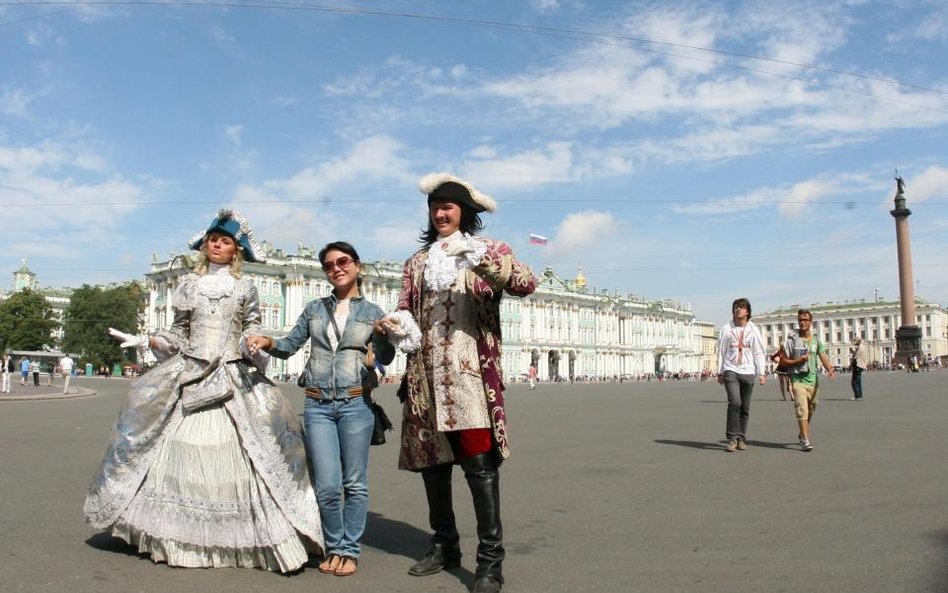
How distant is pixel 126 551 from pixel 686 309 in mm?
143045

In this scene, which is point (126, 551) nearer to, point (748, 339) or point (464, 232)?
point (464, 232)

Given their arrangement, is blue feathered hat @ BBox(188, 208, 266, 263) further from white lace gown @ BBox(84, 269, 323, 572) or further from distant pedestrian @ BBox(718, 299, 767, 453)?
distant pedestrian @ BBox(718, 299, 767, 453)

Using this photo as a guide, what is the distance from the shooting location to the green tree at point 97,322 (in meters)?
82.9

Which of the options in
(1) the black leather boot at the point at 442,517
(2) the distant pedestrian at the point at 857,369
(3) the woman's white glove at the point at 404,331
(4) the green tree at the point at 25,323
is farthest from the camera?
(4) the green tree at the point at 25,323

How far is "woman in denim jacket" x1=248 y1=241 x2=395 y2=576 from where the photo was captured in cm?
445

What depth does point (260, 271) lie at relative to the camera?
263ft

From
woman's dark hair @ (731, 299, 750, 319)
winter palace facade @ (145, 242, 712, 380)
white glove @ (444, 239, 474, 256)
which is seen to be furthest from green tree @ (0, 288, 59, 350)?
white glove @ (444, 239, 474, 256)

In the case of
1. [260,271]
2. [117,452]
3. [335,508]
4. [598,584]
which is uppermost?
[260,271]

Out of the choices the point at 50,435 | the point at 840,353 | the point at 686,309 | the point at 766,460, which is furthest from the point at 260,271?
the point at 840,353

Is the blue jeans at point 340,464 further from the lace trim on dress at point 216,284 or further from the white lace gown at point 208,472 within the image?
the lace trim on dress at point 216,284

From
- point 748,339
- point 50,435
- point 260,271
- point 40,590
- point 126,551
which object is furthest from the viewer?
point 260,271

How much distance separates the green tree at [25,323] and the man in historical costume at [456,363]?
94.5 meters

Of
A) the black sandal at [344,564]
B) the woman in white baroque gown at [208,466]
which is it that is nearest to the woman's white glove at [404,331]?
the woman in white baroque gown at [208,466]

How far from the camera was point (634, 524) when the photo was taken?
18.3ft
